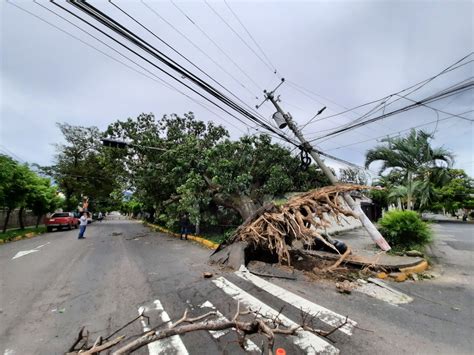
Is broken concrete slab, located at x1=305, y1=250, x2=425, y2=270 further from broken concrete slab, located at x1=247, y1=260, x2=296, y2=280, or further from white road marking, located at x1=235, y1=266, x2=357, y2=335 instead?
white road marking, located at x1=235, y1=266, x2=357, y2=335

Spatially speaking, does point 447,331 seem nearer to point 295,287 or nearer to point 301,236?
point 295,287

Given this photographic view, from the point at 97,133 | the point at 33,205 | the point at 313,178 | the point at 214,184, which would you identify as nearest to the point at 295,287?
the point at 214,184

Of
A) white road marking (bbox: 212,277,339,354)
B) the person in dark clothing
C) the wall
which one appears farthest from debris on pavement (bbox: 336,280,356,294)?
the wall

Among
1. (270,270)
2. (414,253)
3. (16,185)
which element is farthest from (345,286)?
(16,185)

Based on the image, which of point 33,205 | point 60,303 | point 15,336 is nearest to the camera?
point 15,336

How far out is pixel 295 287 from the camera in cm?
562

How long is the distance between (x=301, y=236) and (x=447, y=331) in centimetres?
354

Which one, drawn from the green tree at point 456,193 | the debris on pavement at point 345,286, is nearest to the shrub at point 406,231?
the debris on pavement at point 345,286

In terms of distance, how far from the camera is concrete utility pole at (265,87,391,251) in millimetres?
8383

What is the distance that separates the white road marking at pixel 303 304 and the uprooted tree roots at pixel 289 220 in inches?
48.7

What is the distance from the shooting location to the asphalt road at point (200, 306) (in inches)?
128

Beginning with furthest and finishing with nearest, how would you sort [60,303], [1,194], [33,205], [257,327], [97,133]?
[97,133] < [33,205] < [1,194] < [60,303] < [257,327]

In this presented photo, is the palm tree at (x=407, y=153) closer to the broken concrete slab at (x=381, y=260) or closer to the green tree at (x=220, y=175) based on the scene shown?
the green tree at (x=220, y=175)

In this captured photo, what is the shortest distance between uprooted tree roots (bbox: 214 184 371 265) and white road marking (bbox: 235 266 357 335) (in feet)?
4.06
